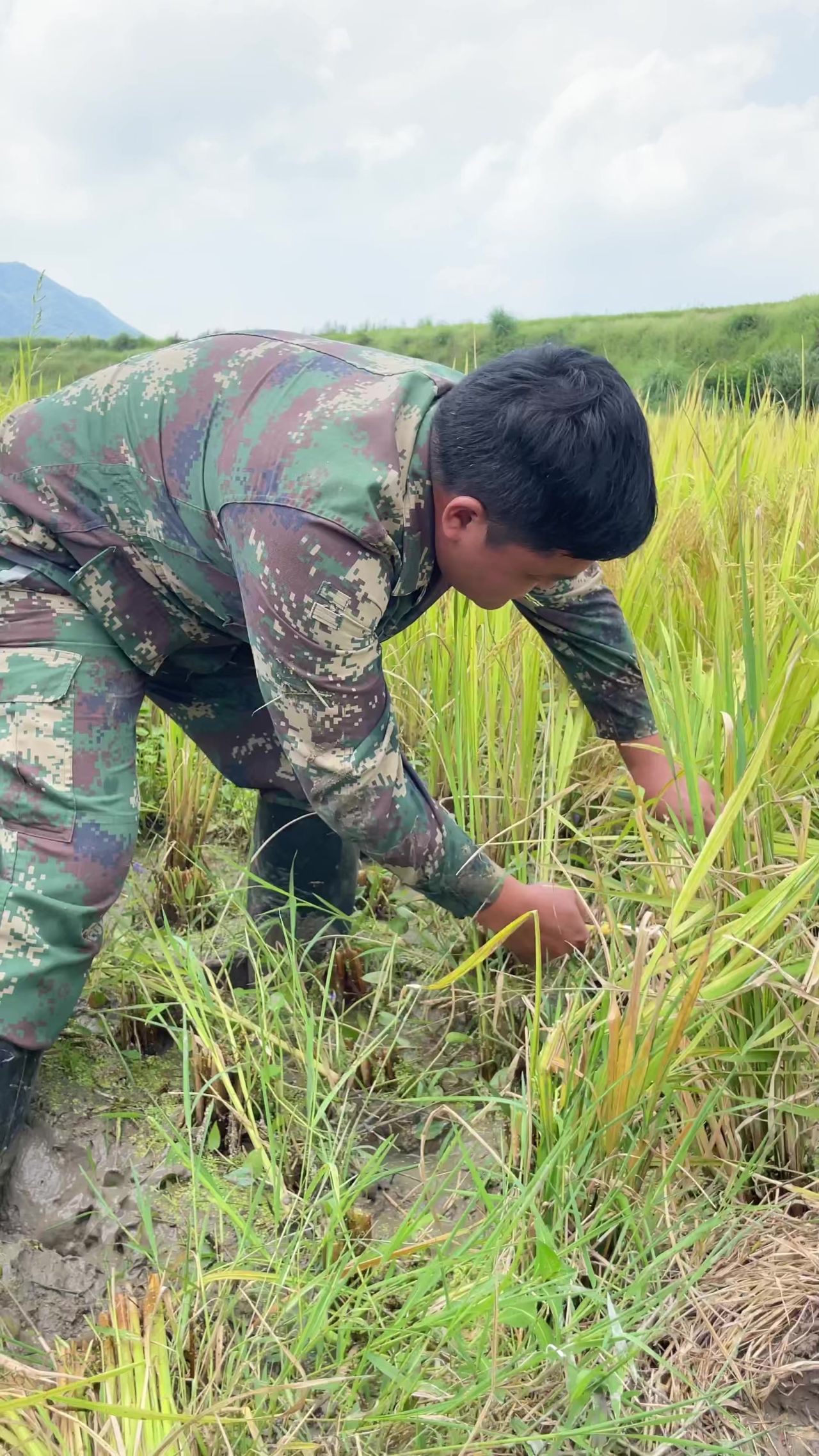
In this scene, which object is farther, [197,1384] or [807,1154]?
[807,1154]

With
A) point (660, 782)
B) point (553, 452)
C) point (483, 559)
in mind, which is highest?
point (553, 452)

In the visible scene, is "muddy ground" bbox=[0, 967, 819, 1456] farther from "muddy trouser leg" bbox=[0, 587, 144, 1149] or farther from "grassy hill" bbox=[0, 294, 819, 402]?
"grassy hill" bbox=[0, 294, 819, 402]

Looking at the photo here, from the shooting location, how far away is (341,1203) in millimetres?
1262

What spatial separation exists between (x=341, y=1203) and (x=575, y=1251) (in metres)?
0.32

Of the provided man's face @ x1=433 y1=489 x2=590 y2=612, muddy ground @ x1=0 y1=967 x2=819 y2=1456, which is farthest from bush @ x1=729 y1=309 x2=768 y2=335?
muddy ground @ x1=0 y1=967 x2=819 y2=1456

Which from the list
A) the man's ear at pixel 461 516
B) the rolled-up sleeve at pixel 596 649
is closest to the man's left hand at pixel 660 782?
the rolled-up sleeve at pixel 596 649

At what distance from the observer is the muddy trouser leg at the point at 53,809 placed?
1.55m

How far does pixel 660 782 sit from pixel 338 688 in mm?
696

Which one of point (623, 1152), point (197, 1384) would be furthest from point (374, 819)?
point (197, 1384)

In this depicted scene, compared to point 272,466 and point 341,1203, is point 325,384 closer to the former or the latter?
point 272,466

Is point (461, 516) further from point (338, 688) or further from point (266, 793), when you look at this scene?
point (266, 793)

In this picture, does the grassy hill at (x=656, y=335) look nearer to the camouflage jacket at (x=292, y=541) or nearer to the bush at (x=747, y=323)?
the bush at (x=747, y=323)

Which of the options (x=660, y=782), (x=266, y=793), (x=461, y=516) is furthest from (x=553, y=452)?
(x=266, y=793)

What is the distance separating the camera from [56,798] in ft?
5.35
